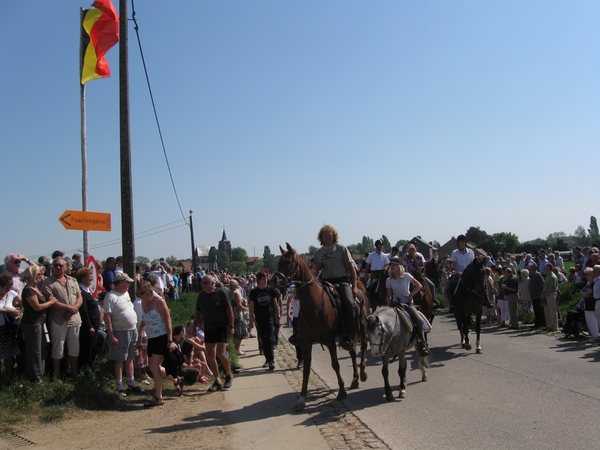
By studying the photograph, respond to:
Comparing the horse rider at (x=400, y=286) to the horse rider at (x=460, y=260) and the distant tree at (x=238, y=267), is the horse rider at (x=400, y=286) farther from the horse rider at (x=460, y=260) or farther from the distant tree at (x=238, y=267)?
the distant tree at (x=238, y=267)

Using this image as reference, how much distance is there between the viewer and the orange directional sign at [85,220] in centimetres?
1044

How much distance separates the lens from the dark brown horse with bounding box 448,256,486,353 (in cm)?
1258

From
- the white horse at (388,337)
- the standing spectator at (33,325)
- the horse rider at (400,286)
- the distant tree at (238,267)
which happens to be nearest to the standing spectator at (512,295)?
the horse rider at (400,286)

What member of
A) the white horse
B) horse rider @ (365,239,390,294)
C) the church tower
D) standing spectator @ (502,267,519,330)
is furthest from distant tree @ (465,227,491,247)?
the church tower

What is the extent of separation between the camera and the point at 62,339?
8.89 m

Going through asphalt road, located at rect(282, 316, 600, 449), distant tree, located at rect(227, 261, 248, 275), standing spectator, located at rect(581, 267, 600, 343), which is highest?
distant tree, located at rect(227, 261, 248, 275)

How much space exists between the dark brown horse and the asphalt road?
2.52 ft

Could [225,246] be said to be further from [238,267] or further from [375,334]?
[375,334]

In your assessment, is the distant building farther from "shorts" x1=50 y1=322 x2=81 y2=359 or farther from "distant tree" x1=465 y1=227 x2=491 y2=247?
"shorts" x1=50 y1=322 x2=81 y2=359

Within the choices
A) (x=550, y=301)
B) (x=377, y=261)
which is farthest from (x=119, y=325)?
(x=550, y=301)

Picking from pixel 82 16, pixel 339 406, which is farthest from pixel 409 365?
pixel 82 16

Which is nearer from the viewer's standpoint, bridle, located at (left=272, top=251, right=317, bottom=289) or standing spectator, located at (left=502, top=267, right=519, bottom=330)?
bridle, located at (left=272, top=251, right=317, bottom=289)

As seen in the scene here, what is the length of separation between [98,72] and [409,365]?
9943mm

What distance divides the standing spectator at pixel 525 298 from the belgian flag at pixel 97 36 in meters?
13.5
